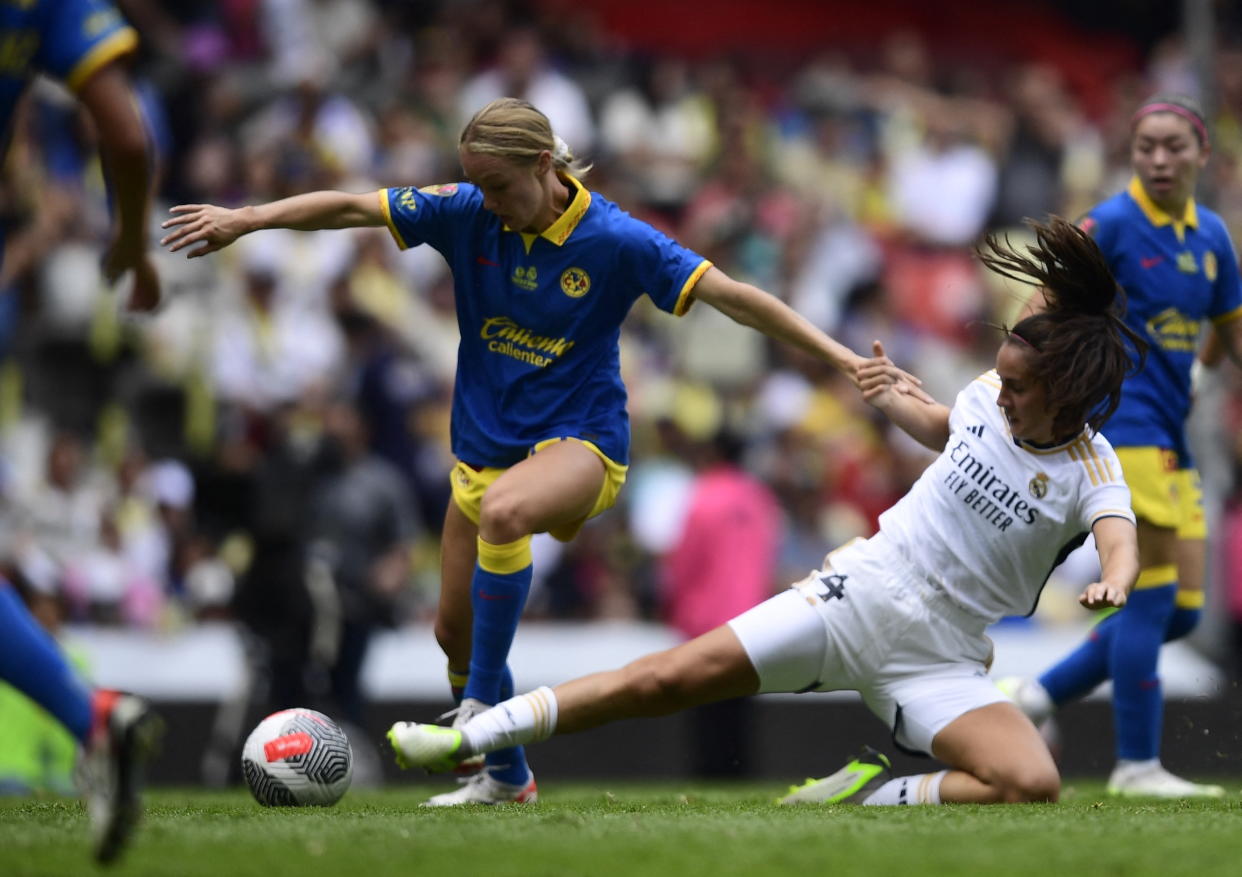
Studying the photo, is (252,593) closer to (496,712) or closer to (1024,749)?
(496,712)

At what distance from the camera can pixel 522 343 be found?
6211 mm

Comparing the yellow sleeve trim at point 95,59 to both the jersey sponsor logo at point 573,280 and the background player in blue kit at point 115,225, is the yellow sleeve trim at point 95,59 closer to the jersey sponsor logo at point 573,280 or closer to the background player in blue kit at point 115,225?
the background player in blue kit at point 115,225

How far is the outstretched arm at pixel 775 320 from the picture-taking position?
19.6 feet

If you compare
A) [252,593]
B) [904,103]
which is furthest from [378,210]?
[904,103]

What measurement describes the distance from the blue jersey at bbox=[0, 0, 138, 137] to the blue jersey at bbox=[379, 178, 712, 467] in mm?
1702

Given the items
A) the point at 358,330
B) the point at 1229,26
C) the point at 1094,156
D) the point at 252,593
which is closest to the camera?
the point at 252,593

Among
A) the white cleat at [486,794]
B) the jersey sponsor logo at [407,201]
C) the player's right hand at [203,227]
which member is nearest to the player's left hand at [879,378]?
the jersey sponsor logo at [407,201]

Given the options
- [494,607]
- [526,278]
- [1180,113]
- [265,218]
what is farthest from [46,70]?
[1180,113]

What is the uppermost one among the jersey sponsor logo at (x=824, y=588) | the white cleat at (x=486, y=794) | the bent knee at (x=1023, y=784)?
the jersey sponsor logo at (x=824, y=588)

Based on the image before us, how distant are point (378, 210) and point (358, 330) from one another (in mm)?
6383

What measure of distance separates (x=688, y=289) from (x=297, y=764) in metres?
2.12

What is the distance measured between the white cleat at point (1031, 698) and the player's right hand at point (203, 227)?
3.65m

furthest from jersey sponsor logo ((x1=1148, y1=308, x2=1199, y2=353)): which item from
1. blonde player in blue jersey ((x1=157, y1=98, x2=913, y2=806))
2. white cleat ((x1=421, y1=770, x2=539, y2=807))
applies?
white cleat ((x1=421, y1=770, x2=539, y2=807))

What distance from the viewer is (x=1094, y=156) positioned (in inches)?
634
